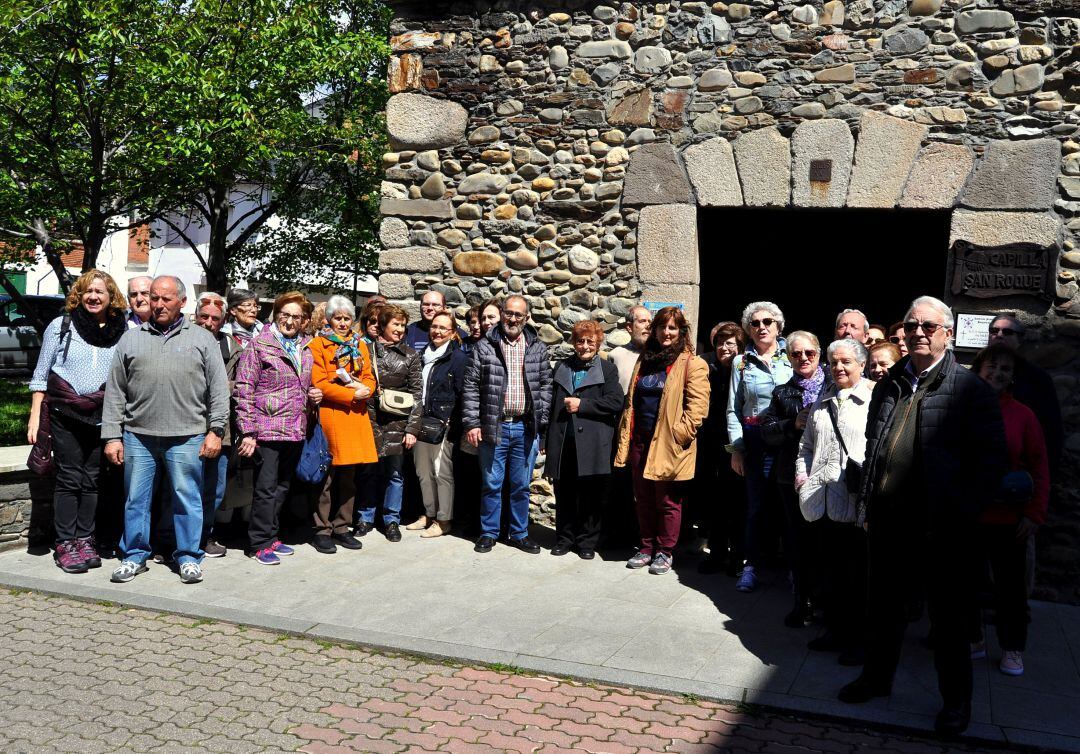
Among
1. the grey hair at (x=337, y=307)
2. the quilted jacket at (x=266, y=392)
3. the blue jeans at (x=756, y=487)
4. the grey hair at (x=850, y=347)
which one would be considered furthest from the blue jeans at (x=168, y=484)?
the grey hair at (x=850, y=347)

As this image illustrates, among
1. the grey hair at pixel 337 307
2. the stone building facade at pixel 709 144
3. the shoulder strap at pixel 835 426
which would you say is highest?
the stone building facade at pixel 709 144

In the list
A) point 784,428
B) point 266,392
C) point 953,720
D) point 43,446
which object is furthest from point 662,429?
point 43,446

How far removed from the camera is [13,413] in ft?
34.5

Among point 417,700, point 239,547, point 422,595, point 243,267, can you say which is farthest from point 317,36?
point 417,700

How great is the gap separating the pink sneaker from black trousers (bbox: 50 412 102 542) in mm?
38

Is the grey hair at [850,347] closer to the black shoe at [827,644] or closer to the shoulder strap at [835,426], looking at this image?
the shoulder strap at [835,426]

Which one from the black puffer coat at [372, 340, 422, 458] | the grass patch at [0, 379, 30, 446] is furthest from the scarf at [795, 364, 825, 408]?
the grass patch at [0, 379, 30, 446]

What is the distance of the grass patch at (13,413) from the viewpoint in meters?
8.77

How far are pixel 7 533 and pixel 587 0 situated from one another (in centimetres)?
528

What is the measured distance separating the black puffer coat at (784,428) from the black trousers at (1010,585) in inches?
41.7

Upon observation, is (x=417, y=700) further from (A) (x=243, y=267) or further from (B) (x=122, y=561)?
(A) (x=243, y=267)

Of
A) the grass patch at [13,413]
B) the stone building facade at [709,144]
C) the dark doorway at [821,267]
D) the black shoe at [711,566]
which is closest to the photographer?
the stone building facade at [709,144]

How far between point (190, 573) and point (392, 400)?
5.79ft

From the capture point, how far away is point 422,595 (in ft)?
19.0
